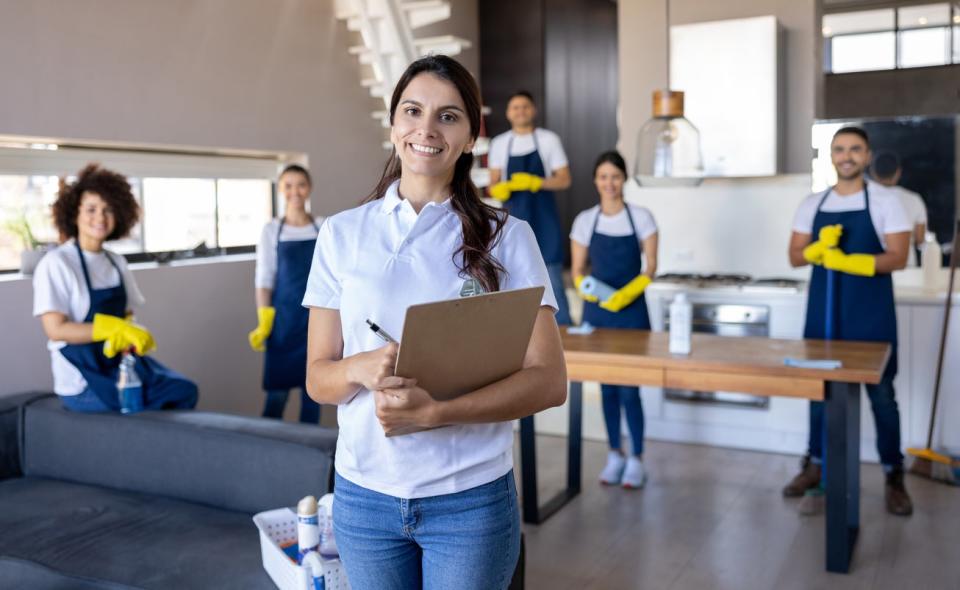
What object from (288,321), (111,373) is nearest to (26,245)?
(111,373)

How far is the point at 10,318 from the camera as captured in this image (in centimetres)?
374

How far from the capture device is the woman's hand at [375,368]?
132 centimetres

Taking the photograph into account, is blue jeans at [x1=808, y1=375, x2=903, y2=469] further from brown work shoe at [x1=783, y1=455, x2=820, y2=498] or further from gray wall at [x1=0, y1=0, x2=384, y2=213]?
gray wall at [x1=0, y1=0, x2=384, y2=213]

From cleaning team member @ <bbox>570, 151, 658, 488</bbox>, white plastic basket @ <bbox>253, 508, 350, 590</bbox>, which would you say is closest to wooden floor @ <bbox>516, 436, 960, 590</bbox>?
cleaning team member @ <bbox>570, 151, 658, 488</bbox>

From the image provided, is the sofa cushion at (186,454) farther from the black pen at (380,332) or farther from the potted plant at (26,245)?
the black pen at (380,332)

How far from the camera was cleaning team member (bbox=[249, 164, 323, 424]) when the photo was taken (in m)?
4.45

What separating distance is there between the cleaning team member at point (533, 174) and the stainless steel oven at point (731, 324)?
2.36 feet

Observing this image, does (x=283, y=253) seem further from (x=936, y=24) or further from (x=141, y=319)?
(x=936, y=24)

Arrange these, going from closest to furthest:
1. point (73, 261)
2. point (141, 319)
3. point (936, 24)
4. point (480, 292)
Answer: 1. point (480, 292)
2. point (73, 261)
3. point (141, 319)
4. point (936, 24)

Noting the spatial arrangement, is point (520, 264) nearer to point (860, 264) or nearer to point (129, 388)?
point (129, 388)

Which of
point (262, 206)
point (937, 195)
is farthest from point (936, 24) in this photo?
point (262, 206)

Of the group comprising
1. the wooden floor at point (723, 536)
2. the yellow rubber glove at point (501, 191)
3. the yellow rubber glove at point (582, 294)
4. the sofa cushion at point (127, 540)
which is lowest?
the wooden floor at point (723, 536)

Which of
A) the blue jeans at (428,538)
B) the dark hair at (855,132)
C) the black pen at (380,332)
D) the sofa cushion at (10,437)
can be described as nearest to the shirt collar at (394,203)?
the black pen at (380,332)

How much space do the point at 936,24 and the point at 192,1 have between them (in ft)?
19.8
